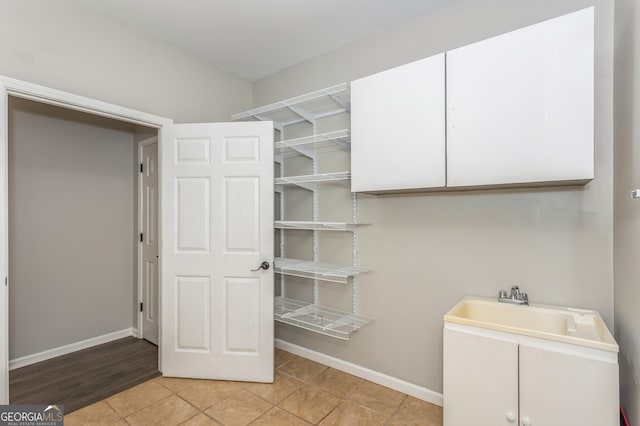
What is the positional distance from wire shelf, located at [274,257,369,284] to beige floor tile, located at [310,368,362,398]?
795 mm

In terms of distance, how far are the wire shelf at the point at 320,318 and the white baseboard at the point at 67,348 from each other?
1943 mm

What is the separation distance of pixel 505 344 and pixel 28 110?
4138 mm

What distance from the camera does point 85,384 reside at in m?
2.49

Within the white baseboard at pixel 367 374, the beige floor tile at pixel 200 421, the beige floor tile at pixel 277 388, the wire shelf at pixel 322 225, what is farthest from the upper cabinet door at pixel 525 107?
the beige floor tile at pixel 200 421

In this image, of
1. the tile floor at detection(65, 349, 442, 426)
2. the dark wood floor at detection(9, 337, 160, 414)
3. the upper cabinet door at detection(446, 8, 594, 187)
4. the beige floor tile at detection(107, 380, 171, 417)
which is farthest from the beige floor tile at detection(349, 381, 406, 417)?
the dark wood floor at detection(9, 337, 160, 414)

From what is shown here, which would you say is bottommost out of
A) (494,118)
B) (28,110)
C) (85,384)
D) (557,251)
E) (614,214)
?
(85,384)

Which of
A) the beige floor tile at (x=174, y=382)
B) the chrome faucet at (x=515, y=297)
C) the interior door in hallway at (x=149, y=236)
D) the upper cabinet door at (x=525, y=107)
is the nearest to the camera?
the upper cabinet door at (x=525, y=107)

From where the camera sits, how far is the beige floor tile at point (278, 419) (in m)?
2.00

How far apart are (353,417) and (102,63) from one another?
312cm

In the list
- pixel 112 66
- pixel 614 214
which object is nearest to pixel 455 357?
pixel 614 214

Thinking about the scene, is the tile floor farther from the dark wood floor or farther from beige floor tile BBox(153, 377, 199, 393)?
the dark wood floor

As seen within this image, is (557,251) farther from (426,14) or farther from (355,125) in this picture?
(426,14)

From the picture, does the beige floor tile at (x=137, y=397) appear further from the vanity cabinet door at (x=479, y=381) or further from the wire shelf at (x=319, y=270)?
the vanity cabinet door at (x=479, y=381)

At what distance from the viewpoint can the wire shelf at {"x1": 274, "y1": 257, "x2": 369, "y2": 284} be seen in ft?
7.89
